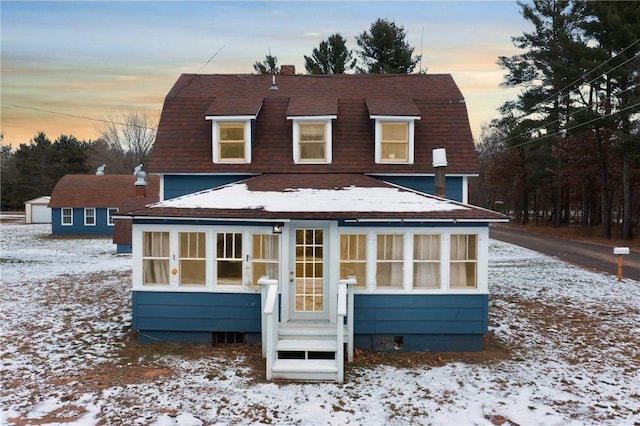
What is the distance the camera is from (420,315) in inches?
385

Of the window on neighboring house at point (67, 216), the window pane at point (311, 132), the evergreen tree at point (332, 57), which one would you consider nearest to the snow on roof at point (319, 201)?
the window pane at point (311, 132)

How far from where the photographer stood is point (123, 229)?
24.6 metres

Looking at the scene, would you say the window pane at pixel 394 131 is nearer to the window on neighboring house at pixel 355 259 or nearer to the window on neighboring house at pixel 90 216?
the window on neighboring house at pixel 355 259

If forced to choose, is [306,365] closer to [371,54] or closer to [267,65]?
[371,54]

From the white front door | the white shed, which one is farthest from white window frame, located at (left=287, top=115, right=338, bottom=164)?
the white shed

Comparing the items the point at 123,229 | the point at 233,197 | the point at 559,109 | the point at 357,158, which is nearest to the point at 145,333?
the point at 233,197

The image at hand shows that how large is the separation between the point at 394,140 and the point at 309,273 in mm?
4916

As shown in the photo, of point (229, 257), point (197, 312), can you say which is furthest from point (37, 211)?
point (229, 257)

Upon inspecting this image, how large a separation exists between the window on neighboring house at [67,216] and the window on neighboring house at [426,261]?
33.0 m

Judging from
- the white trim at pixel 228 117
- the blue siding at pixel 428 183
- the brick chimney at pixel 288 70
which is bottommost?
the blue siding at pixel 428 183

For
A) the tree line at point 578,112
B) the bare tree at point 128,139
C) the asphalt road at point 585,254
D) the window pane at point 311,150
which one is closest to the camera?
the window pane at point 311,150

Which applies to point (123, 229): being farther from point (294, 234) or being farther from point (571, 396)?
point (571, 396)

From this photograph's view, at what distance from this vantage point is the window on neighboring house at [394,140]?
41.9 feet

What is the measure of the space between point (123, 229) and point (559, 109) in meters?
33.5
